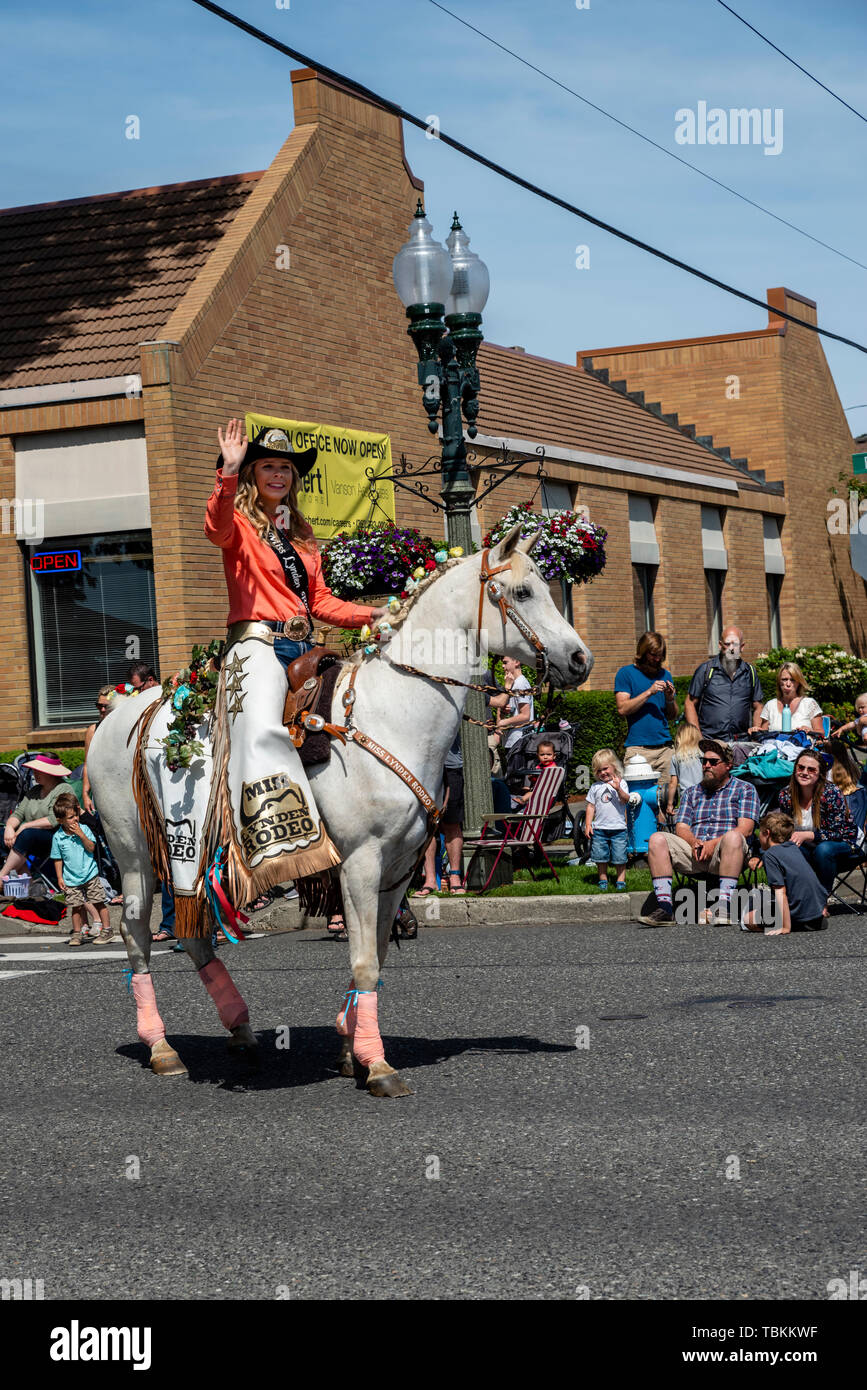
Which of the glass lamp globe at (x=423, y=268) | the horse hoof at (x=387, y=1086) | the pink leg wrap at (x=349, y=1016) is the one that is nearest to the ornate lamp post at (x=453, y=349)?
the glass lamp globe at (x=423, y=268)

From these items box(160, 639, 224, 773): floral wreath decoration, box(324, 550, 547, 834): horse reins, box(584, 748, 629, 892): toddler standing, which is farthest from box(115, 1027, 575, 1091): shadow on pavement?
box(584, 748, 629, 892): toddler standing

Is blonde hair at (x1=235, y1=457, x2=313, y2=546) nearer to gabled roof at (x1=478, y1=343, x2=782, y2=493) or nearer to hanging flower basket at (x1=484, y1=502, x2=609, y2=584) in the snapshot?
hanging flower basket at (x1=484, y1=502, x2=609, y2=584)

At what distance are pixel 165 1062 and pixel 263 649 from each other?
2.11 metres

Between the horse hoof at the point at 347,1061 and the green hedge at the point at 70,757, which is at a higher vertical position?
the green hedge at the point at 70,757

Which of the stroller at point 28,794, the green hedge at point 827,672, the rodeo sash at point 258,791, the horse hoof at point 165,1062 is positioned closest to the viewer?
the rodeo sash at point 258,791

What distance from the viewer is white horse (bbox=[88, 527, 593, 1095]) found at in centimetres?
743

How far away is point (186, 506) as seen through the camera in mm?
18719

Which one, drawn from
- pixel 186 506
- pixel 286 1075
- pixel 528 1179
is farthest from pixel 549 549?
pixel 528 1179

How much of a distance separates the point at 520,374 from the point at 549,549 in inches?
548

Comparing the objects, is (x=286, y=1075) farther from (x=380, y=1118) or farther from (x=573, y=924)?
(x=573, y=924)

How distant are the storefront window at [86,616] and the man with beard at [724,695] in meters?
7.02

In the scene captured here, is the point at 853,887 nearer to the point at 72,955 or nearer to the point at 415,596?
the point at 72,955

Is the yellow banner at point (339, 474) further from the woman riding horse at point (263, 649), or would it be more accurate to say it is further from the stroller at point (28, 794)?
the woman riding horse at point (263, 649)

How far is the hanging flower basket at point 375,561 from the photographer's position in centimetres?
1702
